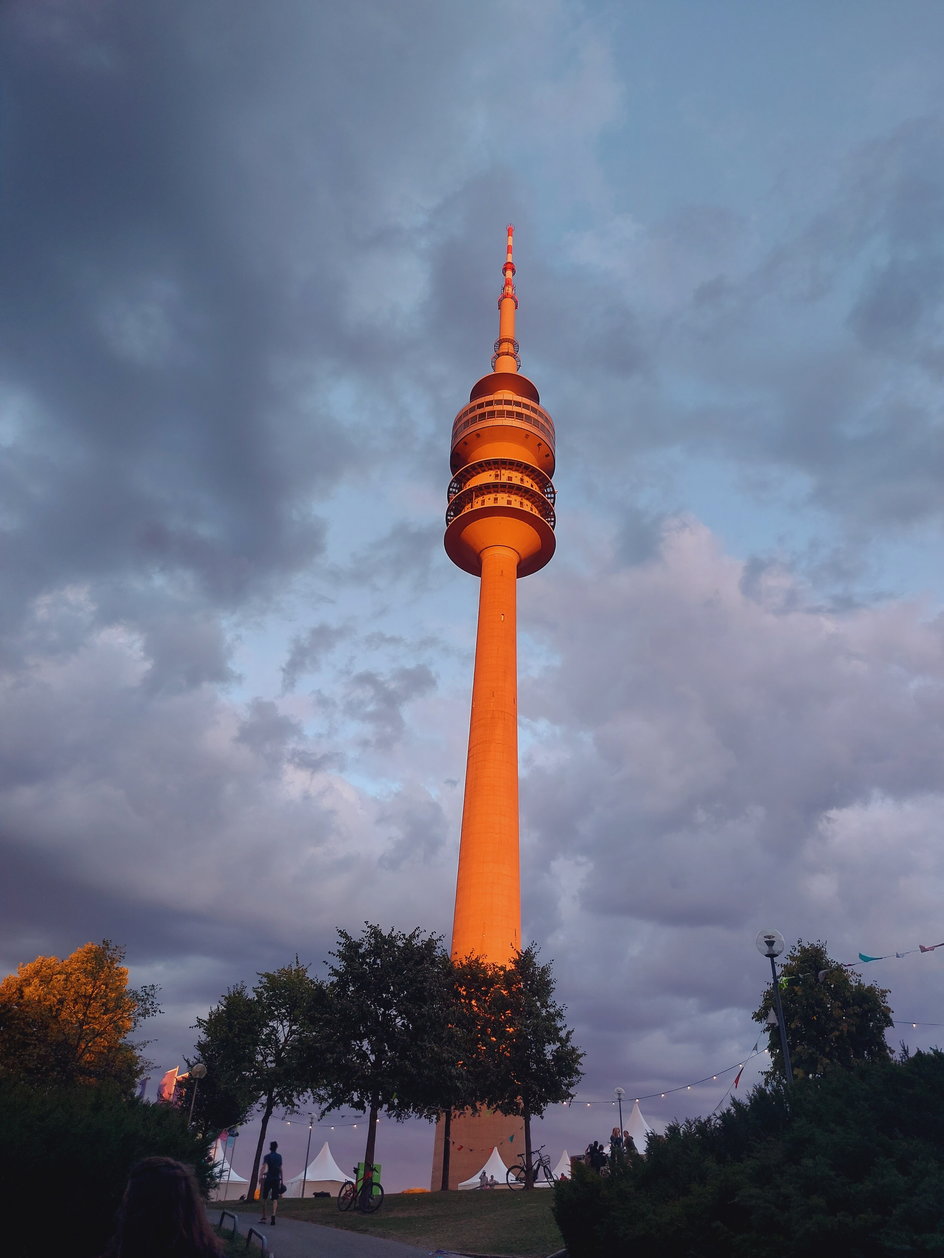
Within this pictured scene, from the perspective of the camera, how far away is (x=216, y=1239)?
17.0ft

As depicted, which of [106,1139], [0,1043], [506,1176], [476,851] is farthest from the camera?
[476,851]

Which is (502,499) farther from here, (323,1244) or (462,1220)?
(323,1244)

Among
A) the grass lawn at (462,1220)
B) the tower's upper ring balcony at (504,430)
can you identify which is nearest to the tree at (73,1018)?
the grass lawn at (462,1220)

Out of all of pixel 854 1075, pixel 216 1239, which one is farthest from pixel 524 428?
pixel 216 1239

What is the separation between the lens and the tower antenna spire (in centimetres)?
8988

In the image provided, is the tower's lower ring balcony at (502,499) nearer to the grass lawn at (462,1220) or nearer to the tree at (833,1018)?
the tree at (833,1018)

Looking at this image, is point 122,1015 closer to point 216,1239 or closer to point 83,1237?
point 83,1237

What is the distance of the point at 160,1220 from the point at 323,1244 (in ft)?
69.5

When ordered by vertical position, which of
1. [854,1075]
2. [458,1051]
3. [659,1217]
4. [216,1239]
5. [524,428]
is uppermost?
[524,428]

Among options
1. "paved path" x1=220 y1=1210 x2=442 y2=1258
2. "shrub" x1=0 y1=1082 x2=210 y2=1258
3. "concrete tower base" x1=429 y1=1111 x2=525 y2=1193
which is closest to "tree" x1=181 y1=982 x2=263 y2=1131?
"concrete tower base" x1=429 y1=1111 x2=525 y2=1193

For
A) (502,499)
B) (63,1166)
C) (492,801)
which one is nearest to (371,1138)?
(63,1166)

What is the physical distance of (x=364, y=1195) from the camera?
30.7 m

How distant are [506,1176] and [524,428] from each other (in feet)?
190

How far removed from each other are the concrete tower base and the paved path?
97.8ft
